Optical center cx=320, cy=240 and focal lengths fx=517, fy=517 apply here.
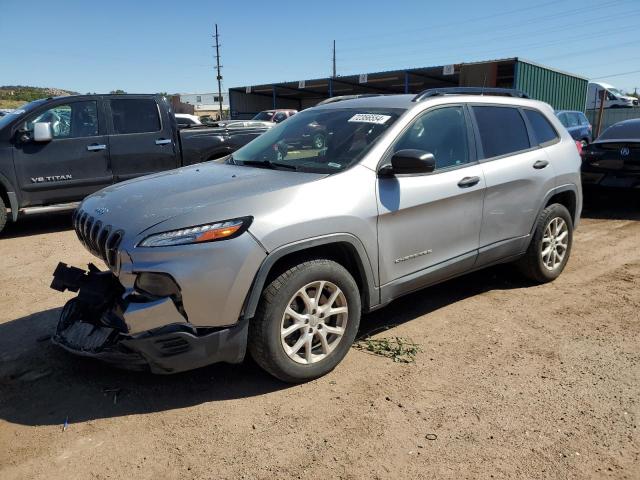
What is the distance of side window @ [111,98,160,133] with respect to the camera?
779cm

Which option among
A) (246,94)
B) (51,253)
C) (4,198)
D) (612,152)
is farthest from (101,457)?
(246,94)

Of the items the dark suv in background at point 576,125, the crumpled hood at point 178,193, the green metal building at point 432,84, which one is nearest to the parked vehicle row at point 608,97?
the green metal building at point 432,84

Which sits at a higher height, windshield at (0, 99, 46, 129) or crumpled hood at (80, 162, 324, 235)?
windshield at (0, 99, 46, 129)

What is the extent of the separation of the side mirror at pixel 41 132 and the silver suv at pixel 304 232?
4071 mm

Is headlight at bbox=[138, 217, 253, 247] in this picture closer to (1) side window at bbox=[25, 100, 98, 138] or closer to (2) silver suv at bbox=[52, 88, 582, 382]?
(2) silver suv at bbox=[52, 88, 582, 382]

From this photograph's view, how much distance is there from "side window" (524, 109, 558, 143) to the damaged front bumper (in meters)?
3.45

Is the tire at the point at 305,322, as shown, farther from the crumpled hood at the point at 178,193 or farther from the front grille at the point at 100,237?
the front grille at the point at 100,237

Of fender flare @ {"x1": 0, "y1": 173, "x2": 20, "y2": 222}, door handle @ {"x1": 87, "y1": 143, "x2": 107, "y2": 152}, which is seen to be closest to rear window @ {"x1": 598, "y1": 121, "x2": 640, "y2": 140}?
door handle @ {"x1": 87, "y1": 143, "x2": 107, "y2": 152}

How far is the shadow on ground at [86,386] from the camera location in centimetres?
301

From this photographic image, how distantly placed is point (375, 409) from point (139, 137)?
6323 millimetres

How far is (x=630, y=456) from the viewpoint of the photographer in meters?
2.55

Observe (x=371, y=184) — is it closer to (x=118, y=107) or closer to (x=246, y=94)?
(x=118, y=107)

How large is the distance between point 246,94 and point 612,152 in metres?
37.3

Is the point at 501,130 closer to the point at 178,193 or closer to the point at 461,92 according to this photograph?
the point at 461,92
